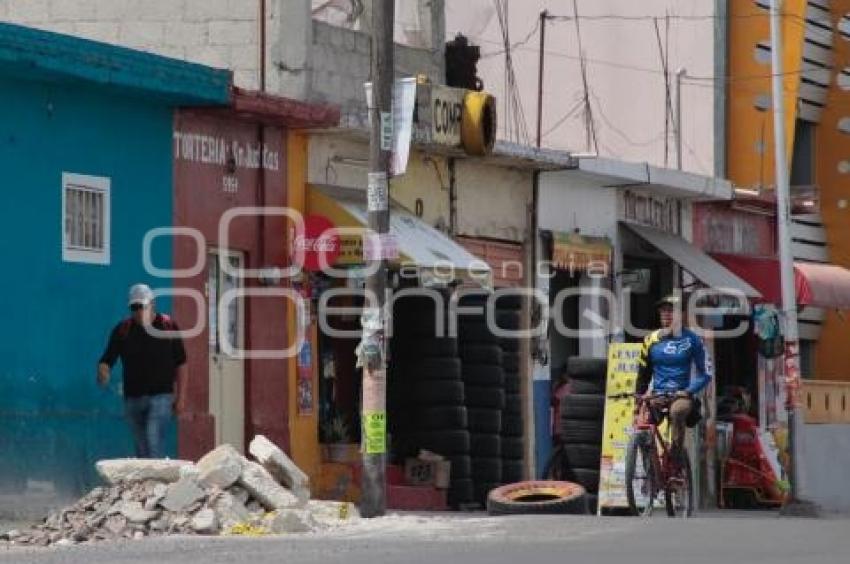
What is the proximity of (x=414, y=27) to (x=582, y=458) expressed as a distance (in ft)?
17.3

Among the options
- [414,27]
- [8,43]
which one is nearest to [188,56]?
[414,27]

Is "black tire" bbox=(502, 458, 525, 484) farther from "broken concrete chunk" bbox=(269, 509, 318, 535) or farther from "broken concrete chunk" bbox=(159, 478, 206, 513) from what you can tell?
"broken concrete chunk" bbox=(159, 478, 206, 513)

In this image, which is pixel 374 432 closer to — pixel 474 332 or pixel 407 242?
pixel 407 242

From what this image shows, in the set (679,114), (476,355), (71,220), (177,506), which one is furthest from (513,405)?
(177,506)

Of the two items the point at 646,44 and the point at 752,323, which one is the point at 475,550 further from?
the point at 646,44

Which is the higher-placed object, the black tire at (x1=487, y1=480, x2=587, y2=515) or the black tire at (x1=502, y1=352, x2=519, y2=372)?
the black tire at (x1=502, y1=352, x2=519, y2=372)

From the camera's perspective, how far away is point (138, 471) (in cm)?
1681

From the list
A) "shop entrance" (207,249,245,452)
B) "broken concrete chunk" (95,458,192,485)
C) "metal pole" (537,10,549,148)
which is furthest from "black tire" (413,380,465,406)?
"metal pole" (537,10,549,148)

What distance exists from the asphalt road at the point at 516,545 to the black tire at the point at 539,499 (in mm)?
1248

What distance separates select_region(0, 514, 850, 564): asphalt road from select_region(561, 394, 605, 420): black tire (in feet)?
22.8

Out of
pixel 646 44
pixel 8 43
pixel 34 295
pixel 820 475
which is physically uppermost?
pixel 646 44

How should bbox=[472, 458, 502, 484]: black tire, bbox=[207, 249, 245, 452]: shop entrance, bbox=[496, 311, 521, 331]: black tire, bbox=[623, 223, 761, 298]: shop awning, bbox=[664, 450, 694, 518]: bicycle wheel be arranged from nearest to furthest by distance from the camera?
bbox=[664, 450, 694, 518]: bicycle wheel, bbox=[207, 249, 245, 452]: shop entrance, bbox=[472, 458, 502, 484]: black tire, bbox=[496, 311, 521, 331]: black tire, bbox=[623, 223, 761, 298]: shop awning

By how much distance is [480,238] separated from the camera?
26.8 meters

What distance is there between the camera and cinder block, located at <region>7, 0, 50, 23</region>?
24.0m
